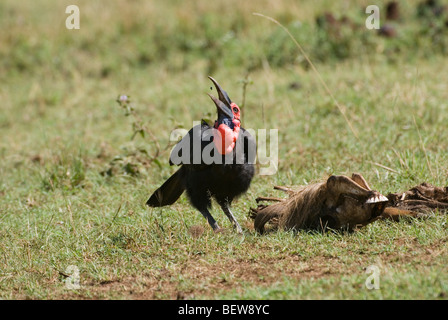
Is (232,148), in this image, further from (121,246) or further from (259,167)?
(259,167)

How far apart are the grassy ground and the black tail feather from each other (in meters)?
0.12

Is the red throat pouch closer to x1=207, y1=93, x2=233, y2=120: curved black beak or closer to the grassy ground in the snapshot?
x1=207, y1=93, x2=233, y2=120: curved black beak

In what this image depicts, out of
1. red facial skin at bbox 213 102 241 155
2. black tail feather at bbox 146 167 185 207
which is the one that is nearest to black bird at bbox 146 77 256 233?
red facial skin at bbox 213 102 241 155

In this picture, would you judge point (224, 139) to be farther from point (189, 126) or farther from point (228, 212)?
point (189, 126)

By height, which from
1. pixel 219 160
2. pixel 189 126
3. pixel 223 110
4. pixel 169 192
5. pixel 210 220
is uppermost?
pixel 223 110

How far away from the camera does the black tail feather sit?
4.86 meters

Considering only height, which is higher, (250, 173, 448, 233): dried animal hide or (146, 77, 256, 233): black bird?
(146, 77, 256, 233): black bird

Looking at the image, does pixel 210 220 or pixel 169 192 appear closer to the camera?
pixel 210 220

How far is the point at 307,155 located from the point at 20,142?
3681mm

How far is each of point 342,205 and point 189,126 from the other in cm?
342

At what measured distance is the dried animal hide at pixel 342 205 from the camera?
3.98 metres

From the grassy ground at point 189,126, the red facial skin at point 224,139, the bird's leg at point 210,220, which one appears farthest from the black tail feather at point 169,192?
the red facial skin at point 224,139

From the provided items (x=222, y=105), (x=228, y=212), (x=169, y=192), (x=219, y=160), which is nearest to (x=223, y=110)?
(x=222, y=105)

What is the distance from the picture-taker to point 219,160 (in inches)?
169
